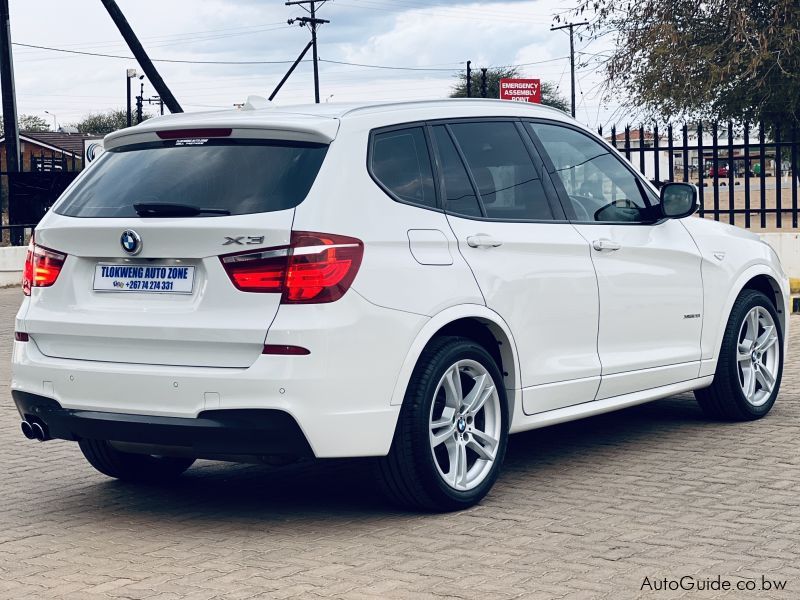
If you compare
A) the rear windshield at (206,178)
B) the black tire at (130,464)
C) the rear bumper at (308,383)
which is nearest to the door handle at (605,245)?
the rear bumper at (308,383)

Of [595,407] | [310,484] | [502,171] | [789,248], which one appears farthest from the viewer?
[789,248]

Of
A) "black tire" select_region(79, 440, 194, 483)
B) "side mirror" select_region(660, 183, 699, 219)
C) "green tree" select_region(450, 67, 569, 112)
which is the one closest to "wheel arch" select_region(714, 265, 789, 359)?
"side mirror" select_region(660, 183, 699, 219)

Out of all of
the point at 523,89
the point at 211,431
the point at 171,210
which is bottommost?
the point at 211,431

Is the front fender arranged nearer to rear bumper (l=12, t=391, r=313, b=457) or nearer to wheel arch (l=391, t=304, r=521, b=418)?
wheel arch (l=391, t=304, r=521, b=418)

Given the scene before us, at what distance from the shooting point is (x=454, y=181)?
5922mm

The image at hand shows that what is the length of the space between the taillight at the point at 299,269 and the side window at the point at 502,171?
1107 millimetres

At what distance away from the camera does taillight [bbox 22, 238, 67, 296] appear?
5660 mm

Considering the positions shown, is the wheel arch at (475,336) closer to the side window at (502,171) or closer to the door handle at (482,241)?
Result: the door handle at (482,241)

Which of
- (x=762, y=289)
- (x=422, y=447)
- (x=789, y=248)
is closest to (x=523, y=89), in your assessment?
(x=789, y=248)

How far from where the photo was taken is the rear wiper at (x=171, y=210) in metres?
5.30

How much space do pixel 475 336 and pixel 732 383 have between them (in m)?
2.36

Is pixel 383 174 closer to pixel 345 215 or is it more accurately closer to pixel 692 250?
pixel 345 215

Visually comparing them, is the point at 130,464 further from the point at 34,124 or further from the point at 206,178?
the point at 34,124

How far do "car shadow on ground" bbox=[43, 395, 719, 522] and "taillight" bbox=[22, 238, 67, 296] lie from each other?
107 centimetres
